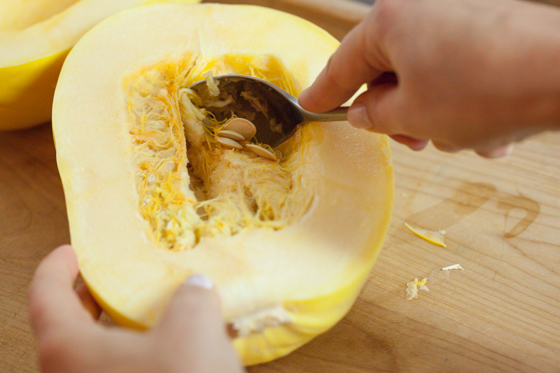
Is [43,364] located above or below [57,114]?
below

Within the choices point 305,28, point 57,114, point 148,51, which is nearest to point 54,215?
point 57,114

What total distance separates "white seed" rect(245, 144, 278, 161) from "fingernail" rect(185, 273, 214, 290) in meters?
0.45

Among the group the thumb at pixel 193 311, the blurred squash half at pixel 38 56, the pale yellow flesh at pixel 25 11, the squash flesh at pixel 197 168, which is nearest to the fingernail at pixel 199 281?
the thumb at pixel 193 311

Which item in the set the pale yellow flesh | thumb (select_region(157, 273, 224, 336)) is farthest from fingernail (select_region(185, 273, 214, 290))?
the pale yellow flesh

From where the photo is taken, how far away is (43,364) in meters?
0.66

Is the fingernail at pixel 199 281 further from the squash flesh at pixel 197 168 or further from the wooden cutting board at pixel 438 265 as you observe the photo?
the wooden cutting board at pixel 438 265

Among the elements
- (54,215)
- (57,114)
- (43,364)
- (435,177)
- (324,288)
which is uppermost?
(57,114)

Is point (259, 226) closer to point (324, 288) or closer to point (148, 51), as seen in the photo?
point (324, 288)

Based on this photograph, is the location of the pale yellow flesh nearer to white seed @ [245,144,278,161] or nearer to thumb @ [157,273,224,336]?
white seed @ [245,144,278,161]

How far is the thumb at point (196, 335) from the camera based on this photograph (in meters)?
0.61

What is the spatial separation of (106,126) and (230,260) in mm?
520

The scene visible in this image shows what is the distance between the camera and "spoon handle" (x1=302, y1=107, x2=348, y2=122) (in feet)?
3.39

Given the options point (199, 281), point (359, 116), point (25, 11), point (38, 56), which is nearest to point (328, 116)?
point (359, 116)

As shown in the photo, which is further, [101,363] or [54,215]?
[54,215]
